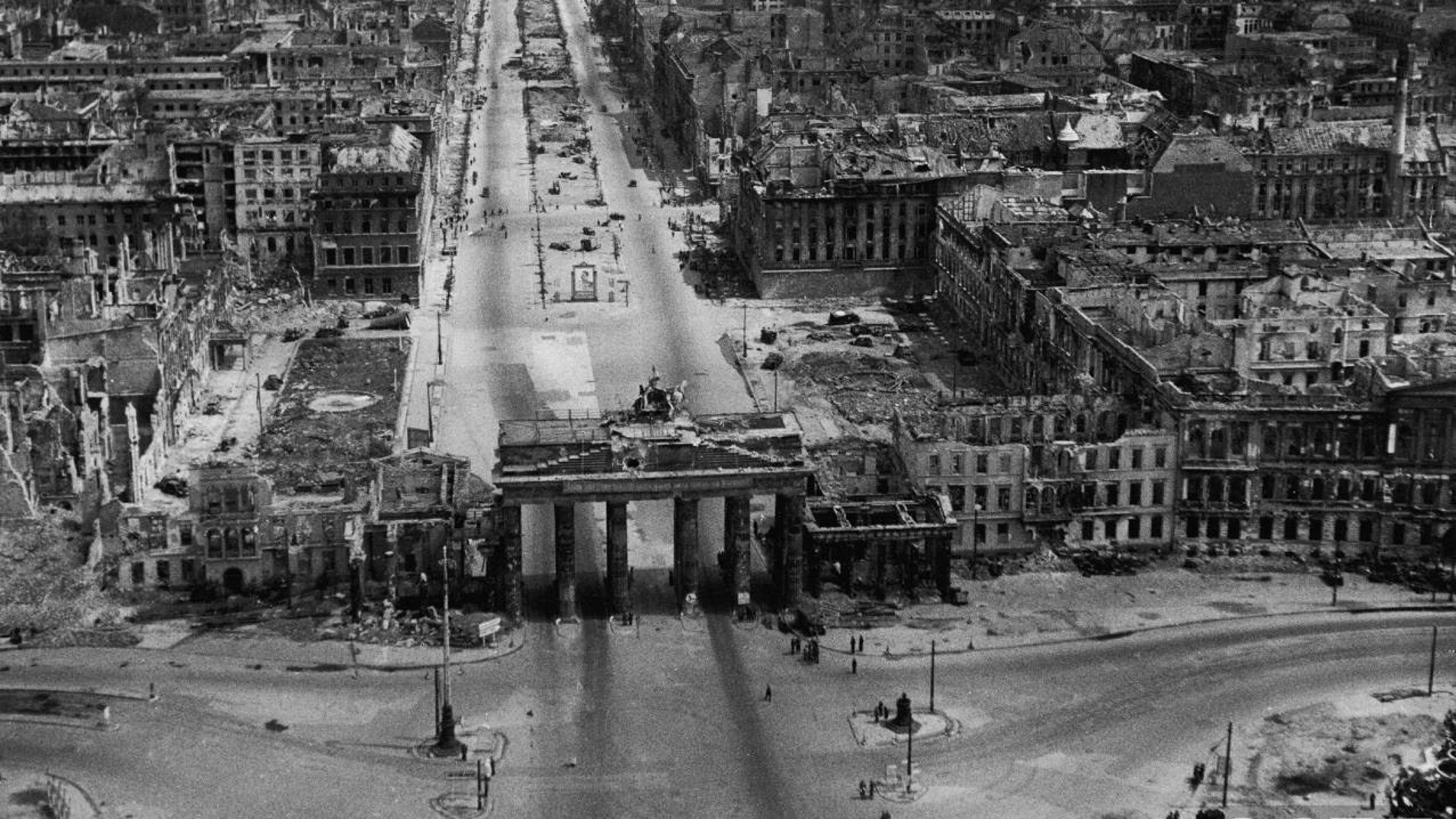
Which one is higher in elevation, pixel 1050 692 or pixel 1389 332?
pixel 1389 332

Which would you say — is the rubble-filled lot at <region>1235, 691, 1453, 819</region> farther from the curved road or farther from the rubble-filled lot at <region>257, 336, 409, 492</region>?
the rubble-filled lot at <region>257, 336, 409, 492</region>

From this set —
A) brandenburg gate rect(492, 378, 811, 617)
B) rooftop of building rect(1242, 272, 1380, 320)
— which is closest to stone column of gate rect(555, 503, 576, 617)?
brandenburg gate rect(492, 378, 811, 617)

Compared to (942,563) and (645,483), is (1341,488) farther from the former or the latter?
(645,483)

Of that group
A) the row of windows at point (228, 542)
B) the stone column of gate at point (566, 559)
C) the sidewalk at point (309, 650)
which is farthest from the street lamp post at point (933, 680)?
the row of windows at point (228, 542)

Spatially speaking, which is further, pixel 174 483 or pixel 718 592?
pixel 174 483

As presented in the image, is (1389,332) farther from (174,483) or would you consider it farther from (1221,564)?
(174,483)

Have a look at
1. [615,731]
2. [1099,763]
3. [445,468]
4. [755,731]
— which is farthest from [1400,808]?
[445,468]
